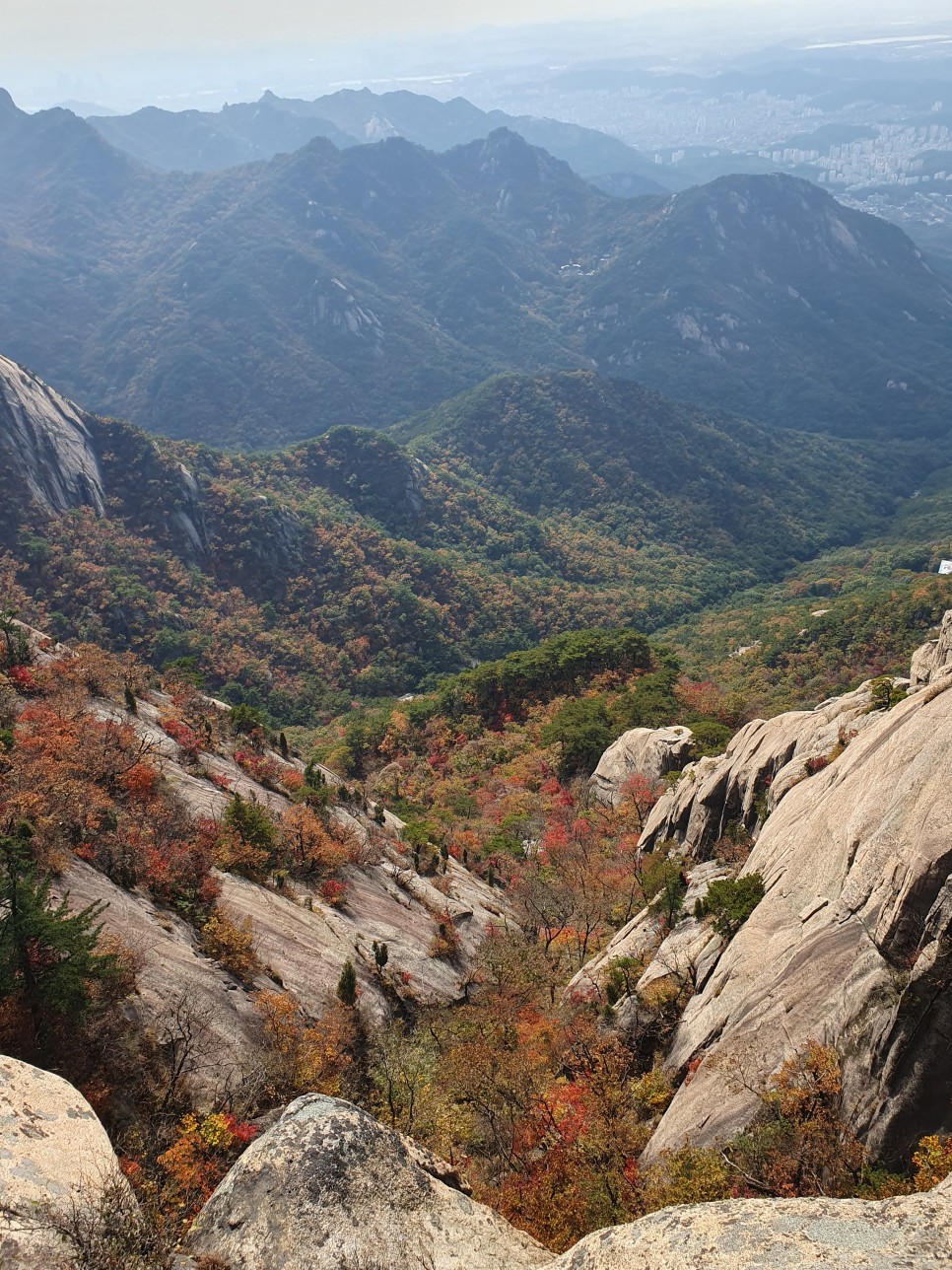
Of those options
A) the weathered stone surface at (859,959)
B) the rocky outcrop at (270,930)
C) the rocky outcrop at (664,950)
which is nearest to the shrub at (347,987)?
the rocky outcrop at (270,930)

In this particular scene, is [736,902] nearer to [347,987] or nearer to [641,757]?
[347,987]

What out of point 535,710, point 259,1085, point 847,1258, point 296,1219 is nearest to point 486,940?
point 259,1085

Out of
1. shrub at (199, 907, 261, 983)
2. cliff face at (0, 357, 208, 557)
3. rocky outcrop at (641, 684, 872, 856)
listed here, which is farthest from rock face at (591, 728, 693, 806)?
cliff face at (0, 357, 208, 557)

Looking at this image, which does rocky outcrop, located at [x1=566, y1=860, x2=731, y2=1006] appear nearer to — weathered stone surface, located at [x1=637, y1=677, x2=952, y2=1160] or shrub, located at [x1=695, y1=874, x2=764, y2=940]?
shrub, located at [x1=695, y1=874, x2=764, y2=940]

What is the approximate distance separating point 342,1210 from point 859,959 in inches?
599

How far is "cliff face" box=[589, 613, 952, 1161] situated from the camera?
18609 millimetres

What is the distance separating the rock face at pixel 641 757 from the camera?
6481 cm

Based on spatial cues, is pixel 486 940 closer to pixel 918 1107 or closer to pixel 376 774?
pixel 918 1107

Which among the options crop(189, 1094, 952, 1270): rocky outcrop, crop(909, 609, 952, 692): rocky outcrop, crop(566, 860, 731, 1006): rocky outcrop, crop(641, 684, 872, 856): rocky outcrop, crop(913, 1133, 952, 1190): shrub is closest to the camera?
crop(189, 1094, 952, 1270): rocky outcrop

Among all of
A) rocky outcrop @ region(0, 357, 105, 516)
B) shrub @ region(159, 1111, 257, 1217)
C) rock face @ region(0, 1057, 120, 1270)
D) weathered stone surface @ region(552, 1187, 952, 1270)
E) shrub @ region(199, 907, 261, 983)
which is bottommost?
shrub @ region(199, 907, 261, 983)

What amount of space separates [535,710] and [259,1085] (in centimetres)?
7022

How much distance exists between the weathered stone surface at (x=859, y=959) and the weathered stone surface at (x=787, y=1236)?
4.86m

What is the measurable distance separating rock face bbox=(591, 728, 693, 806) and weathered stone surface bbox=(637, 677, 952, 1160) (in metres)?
34.5

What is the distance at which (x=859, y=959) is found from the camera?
21.2 m
